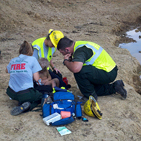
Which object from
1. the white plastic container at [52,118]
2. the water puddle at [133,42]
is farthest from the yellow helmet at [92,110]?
the water puddle at [133,42]

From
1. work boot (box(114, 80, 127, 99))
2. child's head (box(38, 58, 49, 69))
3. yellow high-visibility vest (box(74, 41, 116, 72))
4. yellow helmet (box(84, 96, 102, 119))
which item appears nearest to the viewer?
yellow helmet (box(84, 96, 102, 119))

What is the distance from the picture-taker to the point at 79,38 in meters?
8.97

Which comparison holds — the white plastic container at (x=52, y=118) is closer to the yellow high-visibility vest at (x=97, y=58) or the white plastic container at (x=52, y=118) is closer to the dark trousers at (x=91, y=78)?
the dark trousers at (x=91, y=78)

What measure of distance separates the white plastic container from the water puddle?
6.06 metres

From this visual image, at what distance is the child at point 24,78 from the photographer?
306cm

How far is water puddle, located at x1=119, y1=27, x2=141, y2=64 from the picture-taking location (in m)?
8.70

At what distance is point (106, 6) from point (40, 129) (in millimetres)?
15315

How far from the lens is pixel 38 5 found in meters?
12.1

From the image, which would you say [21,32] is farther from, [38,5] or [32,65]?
[32,65]

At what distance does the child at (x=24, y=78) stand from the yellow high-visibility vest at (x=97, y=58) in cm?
86

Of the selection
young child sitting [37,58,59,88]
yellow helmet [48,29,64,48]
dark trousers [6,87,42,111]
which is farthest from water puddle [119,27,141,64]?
dark trousers [6,87,42,111]

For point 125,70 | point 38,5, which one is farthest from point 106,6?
point 125,70

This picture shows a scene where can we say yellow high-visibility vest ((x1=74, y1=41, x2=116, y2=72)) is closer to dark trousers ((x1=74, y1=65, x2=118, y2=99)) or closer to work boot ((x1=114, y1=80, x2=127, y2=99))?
dark trousers ((x1=74, y1=65, x2=118, y2=99))

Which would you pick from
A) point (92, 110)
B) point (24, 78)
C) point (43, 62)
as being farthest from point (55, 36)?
point (92, 110)
